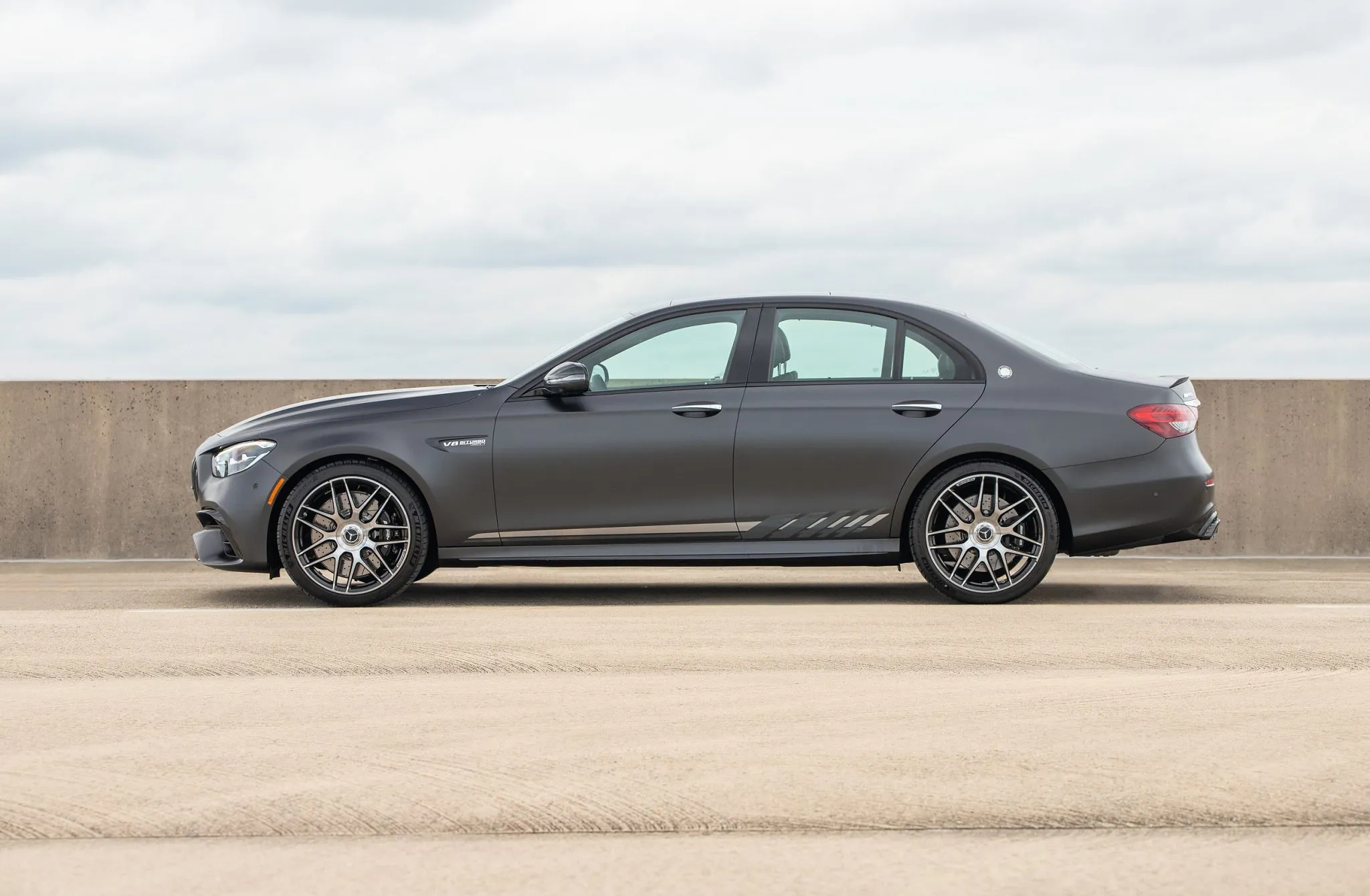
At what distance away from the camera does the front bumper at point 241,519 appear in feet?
28.6

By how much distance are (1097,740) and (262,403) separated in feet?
30.0

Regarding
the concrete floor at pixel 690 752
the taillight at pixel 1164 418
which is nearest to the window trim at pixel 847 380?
the taillight at pixel 1164 418

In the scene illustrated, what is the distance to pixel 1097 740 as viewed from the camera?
477cm

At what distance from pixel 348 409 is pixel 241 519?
0.78 m

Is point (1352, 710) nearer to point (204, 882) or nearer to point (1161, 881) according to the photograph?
point (1161, 881)

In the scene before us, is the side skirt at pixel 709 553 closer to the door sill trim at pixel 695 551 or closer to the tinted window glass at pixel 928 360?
the door sill trim at pixel 695 551

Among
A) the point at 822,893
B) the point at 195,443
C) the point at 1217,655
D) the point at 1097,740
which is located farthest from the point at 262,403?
the point at 822,893

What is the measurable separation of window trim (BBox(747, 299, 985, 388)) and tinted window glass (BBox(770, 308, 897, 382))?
0.02 metres

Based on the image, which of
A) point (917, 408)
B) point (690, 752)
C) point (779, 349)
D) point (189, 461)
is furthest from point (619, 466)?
point (189, 461)

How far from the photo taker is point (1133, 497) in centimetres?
855

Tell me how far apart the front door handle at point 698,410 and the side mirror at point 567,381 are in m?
0.48

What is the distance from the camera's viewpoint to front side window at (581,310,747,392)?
8844mm

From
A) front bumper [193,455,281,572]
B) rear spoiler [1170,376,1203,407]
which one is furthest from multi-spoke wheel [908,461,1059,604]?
front bumper [193,455,281,572]

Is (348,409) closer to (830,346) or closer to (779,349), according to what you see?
(779,349)
